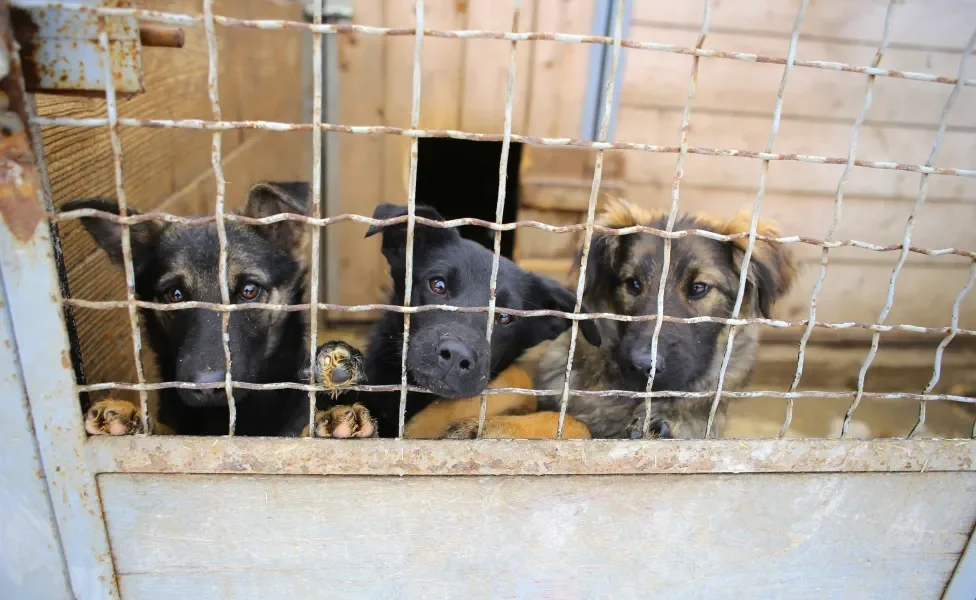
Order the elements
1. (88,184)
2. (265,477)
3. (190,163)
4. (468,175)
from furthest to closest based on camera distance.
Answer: (468,175) → (190,163) → (88,184) → (265,477)

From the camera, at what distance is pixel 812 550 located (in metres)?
2.30

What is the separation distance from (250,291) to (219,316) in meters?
0.26

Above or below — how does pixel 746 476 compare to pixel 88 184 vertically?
below

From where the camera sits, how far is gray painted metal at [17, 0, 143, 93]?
1.57 meters

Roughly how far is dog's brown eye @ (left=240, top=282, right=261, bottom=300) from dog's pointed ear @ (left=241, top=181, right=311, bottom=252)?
275 millimetres

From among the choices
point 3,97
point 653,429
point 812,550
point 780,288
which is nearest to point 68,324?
point 3,97

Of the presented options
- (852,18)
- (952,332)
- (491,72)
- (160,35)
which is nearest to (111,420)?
(160,35)

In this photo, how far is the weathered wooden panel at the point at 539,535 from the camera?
2.00 meters

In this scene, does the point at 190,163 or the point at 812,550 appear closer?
the point at 812,550

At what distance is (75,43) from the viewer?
1.60 m

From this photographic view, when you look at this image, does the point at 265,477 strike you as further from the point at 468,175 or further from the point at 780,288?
the point at 468,175

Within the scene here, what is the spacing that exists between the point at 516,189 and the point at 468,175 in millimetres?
886

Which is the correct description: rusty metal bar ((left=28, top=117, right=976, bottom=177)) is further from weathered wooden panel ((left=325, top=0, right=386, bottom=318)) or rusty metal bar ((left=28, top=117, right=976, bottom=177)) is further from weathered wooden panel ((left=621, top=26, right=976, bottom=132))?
weathered wooden panel ((left=325, top=0, right=386, bottom=318))

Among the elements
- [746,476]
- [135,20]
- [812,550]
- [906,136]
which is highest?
[135,20]
